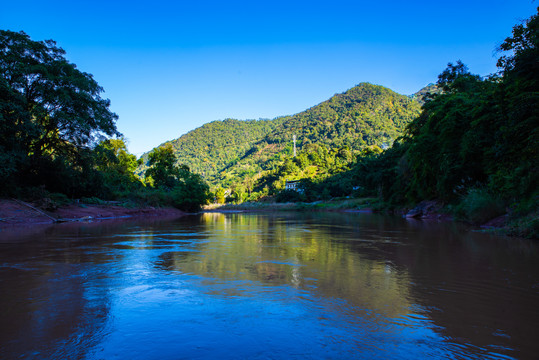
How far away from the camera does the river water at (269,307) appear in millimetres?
3189

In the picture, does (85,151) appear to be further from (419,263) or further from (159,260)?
(419,263)

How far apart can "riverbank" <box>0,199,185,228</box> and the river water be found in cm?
1312

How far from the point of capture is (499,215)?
15453 millimetres

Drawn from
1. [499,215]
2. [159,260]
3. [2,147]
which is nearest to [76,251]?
[159,260]

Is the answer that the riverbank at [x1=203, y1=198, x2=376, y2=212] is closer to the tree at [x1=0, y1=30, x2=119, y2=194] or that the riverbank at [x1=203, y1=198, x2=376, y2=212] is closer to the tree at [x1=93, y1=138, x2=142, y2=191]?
the tree at [x1=93, y1=138, x2=142, y2=191]

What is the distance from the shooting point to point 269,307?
437cm

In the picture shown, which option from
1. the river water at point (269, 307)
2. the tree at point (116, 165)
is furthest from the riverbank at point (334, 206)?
the river water at point (269, 307)

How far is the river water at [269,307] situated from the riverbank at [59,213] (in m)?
13.1

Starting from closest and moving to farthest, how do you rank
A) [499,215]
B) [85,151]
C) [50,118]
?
[499,215] < [50,118] < [85,151]

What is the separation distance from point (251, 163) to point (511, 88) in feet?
554

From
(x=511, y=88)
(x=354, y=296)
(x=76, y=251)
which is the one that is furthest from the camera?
(x=511, y=88)

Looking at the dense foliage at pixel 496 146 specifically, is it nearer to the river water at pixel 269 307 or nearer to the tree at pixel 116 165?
the river water at pixel 269 307

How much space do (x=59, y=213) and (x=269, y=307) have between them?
76.9 ft

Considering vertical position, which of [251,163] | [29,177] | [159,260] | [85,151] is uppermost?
[251,163]
